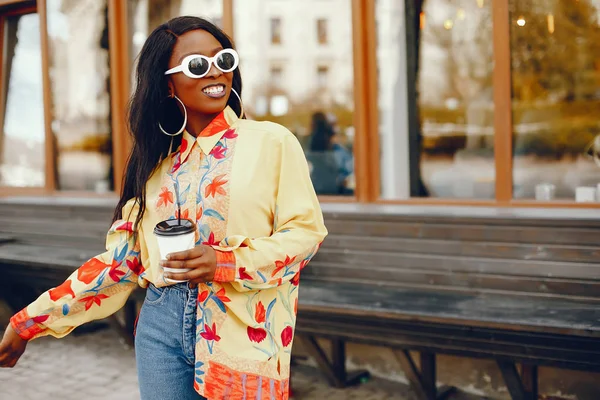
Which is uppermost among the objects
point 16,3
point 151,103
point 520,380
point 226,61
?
point 16,3

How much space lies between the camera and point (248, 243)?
6.71ft

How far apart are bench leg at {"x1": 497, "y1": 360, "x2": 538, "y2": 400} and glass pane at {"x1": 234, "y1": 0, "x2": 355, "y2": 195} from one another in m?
2.19

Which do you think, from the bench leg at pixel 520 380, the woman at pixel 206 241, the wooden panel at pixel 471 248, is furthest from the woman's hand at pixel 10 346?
the wooden panel at pixel 471 248

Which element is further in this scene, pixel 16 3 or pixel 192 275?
pixel 16 3

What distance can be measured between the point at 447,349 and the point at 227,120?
2613 millimetres

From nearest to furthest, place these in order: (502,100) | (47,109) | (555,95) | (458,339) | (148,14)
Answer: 1. (458,339)
2. (502,100)
3. (555,95)
4. (148,14)
5. (47,109)

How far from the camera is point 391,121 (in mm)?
6086

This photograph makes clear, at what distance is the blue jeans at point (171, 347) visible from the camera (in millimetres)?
2148

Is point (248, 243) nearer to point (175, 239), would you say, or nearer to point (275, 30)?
point (175, 239)

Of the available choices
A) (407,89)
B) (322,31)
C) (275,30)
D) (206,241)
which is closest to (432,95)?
(407,89)

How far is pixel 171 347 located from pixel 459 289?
118 inches

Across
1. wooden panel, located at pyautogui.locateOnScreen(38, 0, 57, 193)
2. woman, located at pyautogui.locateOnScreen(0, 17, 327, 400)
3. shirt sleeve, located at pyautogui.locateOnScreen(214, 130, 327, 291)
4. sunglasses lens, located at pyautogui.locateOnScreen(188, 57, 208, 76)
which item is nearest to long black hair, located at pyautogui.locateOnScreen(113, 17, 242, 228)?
woman, located at pyautogui.locateOnScreen(0, 17, 327, 400)

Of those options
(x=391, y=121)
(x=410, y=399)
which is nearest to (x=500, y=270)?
(x=410, y=399)

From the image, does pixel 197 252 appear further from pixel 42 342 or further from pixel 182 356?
pixel 42 342
